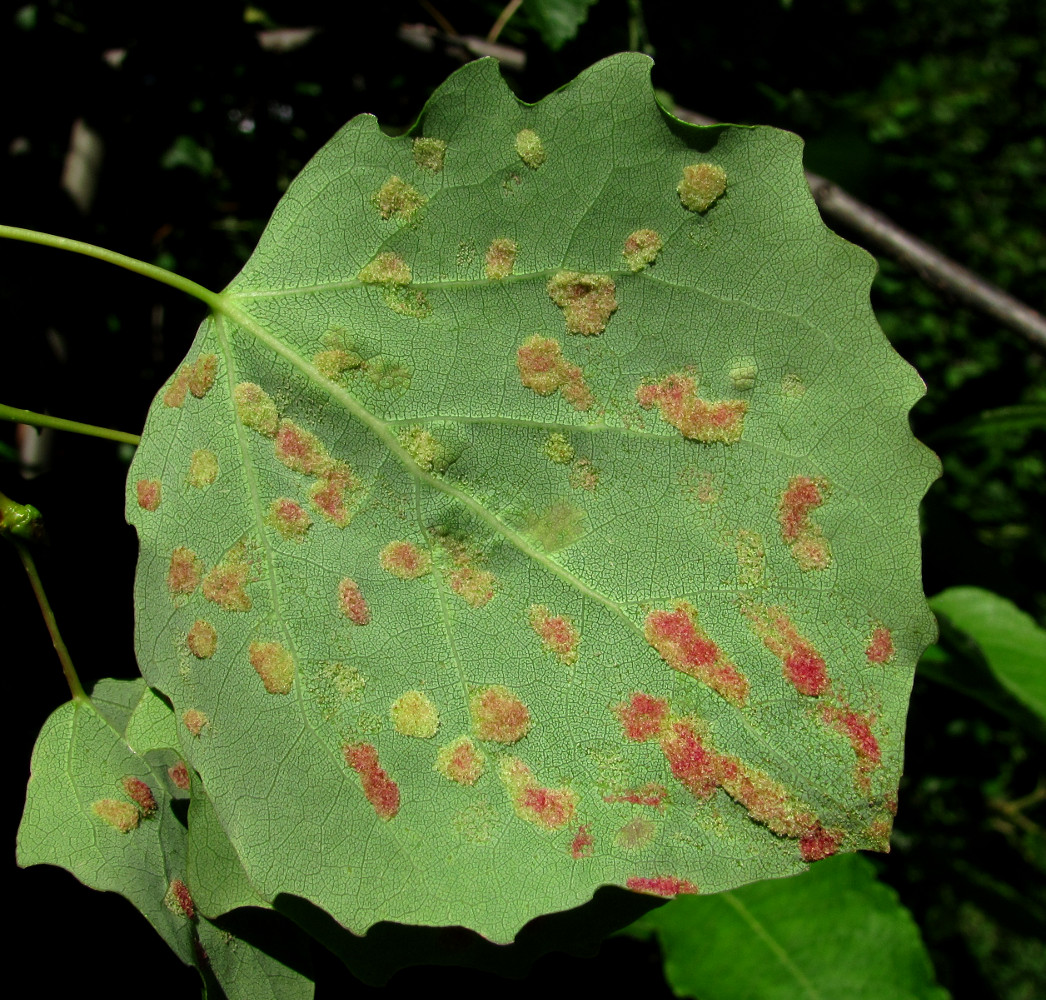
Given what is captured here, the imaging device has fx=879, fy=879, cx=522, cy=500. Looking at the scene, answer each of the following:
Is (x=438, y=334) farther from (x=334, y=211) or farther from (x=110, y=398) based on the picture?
(x=110, y=398)

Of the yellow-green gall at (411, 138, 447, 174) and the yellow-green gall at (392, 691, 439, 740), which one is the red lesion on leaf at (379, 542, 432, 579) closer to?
the yellow-green gall at (392, 691, 439, 740)

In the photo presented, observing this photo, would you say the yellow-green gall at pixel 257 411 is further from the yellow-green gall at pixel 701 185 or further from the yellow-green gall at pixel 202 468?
the yellow-green gall at pixel 701 185

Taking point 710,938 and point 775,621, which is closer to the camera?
point 775,621

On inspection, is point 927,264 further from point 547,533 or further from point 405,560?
point 405,560

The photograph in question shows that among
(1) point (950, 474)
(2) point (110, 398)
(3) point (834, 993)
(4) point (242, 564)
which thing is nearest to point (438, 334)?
(4) point (242, 564)

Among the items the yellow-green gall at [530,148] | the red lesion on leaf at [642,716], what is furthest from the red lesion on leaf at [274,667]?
the yellow-green gall at [530,148]

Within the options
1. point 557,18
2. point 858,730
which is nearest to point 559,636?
point 858,730

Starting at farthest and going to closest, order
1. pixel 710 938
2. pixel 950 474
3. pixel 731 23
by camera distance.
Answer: pixel 950 474 < pixel 731 23 < pixel 710 938
